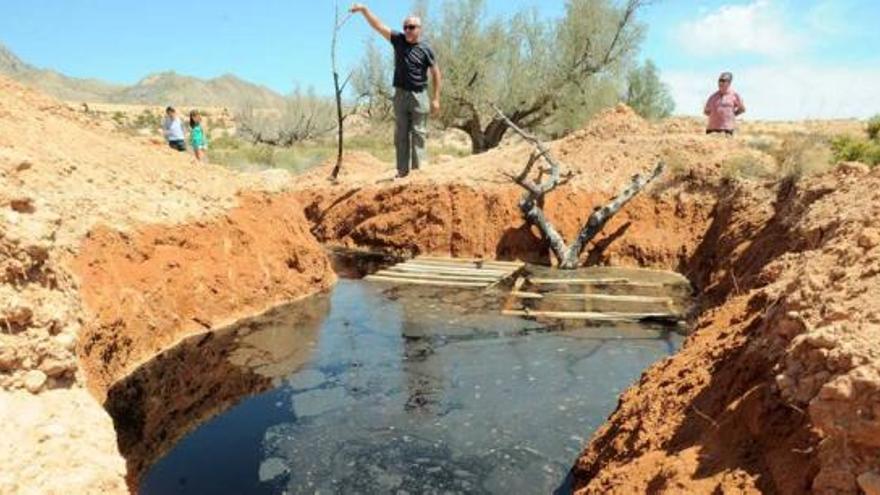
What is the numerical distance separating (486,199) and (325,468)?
767 cm

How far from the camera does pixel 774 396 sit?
277 cm

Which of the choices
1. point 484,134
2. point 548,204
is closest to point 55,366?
point 548,204

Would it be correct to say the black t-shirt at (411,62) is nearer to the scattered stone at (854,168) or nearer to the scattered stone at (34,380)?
the scattered stone at (854,168)

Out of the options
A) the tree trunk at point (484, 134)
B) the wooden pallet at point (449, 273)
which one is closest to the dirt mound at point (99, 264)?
the wooden pallet at point (449, 273)

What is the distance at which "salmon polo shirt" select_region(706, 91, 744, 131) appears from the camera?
11742mm

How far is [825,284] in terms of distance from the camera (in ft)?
10.2

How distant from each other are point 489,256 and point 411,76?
2.98 meters

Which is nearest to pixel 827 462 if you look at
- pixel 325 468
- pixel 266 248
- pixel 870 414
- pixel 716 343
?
pixel 870 414

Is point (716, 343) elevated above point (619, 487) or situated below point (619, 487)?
above

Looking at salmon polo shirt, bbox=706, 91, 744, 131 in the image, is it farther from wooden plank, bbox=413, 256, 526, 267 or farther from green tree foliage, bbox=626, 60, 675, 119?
green tree foliage, bbox=626, 60, 675, 119

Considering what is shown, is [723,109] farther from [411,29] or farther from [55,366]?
[55,366]

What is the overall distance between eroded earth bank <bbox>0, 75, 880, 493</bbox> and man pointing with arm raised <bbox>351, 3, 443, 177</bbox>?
3.73 ft

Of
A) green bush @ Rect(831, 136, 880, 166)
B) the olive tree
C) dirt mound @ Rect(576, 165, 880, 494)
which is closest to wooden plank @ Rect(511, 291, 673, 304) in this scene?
dirt mound @ Rect(576, 165, 880, 494)

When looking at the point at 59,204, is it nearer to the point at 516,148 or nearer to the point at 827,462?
the point at 827,462
